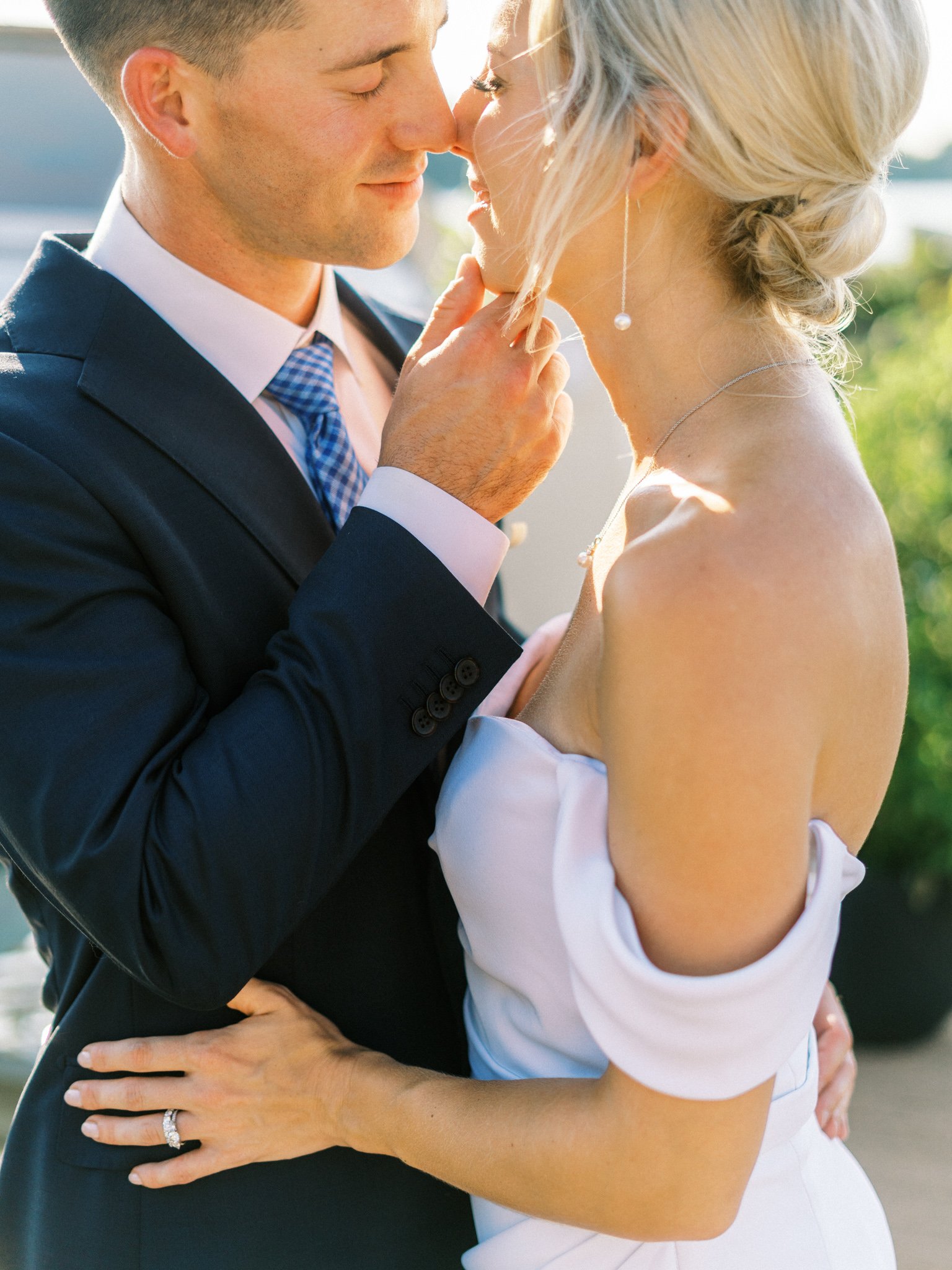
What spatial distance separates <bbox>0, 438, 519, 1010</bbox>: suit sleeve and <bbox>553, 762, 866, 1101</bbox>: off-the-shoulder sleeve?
337mm

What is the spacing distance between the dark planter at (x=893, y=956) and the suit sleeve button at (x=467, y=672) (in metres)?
2.77

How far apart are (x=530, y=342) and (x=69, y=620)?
0.71m

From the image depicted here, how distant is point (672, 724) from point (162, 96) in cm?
138

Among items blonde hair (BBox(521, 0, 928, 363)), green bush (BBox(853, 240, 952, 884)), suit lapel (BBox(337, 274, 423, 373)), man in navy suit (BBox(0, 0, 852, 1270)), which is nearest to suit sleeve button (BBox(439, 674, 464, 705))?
man in navy suit (BBox(0, 0, 852, 1270))

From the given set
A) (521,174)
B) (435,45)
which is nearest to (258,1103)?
(521,174)

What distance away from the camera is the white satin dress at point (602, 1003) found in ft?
3.91

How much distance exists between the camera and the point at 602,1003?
1231mm

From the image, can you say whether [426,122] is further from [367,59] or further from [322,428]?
[322,428]

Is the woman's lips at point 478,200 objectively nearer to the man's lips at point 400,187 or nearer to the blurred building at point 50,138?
the man's lips at point 400,187

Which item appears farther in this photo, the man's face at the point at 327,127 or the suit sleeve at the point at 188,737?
the man's face at the point at 327,127

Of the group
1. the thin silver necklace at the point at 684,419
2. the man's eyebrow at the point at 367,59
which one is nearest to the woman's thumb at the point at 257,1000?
the thin silver necklace at the point at 684,419

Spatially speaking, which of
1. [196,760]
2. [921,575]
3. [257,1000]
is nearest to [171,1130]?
[257,1000]

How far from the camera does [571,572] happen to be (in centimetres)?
274

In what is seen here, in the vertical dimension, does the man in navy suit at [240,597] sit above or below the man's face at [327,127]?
below
